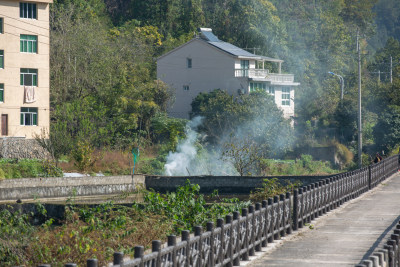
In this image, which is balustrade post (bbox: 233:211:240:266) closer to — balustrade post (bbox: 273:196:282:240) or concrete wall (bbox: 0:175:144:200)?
balustrade post (bbox: 273:196:282:240)

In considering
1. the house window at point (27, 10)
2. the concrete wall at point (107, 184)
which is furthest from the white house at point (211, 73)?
the concrete wall at point (107, 184)

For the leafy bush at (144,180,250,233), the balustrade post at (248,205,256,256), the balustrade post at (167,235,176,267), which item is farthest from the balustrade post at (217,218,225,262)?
the leafy bush at (144,180,250,233)

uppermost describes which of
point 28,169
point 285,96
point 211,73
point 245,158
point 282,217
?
point 211,73

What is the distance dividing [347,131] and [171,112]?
15533 millimetres

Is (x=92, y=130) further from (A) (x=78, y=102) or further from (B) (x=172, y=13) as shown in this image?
(B) (x=172, y=13)

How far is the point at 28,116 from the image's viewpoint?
53.1m

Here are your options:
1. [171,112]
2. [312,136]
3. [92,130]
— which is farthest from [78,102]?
[312,136]

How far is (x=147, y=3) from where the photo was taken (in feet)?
274

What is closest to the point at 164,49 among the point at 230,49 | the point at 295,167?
the point at 230,49

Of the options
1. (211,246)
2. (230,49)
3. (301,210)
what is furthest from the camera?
(230,49)

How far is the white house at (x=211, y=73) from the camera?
67.4 meters

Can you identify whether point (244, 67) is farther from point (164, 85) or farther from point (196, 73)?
point (164, 85)

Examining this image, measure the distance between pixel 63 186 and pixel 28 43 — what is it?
14.7m

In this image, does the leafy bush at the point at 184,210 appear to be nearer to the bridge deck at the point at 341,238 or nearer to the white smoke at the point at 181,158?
the bridge deck at the point at 341,238
